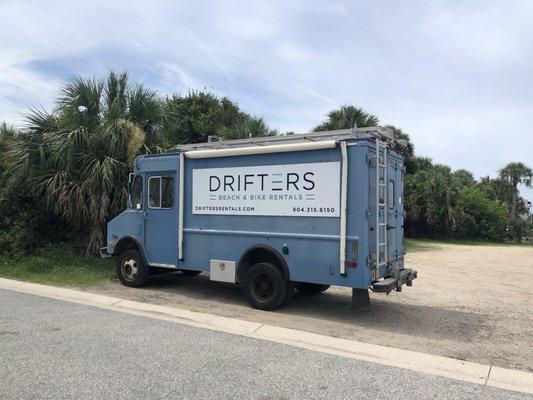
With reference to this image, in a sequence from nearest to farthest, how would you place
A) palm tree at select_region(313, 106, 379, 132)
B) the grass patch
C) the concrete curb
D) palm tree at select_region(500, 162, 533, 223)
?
the concrete curb
the grass patch
palm tree at select_region(313, 106, 379, 132)
palm tree at select_region(500, 162, 533, 223)

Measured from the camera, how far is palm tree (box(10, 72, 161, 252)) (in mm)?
12195

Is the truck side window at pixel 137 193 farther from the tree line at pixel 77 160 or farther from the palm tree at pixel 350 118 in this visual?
the palm tree at pixel 350 118

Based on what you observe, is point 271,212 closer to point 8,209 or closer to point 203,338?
point 203,338

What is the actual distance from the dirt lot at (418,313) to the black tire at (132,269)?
20 cm

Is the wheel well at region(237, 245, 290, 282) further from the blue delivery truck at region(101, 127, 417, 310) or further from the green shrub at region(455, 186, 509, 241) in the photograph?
the green shrub at region(455, 186, 509, 241)

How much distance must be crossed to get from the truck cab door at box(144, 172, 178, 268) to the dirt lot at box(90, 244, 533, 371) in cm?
76

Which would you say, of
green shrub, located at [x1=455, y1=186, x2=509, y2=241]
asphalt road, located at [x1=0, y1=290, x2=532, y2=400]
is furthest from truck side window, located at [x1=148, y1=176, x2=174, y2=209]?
green shrub, located at [x1=455, y1=186, x2=509, y2=241]

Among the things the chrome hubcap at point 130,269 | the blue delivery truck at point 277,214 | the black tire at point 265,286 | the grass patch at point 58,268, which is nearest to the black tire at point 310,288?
the blue delivery truck at point 277,214

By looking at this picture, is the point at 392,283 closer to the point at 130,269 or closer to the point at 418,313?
the point at 418,313

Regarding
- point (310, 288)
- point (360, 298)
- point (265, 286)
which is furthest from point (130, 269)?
point (360, 298)

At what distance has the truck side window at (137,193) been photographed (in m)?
10.2

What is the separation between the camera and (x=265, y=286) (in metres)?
8.49

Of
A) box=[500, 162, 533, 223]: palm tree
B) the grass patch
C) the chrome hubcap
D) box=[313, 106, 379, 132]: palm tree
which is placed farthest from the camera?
box=[500, 162, 533, 223]: palm tree

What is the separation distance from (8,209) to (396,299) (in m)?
10.3
